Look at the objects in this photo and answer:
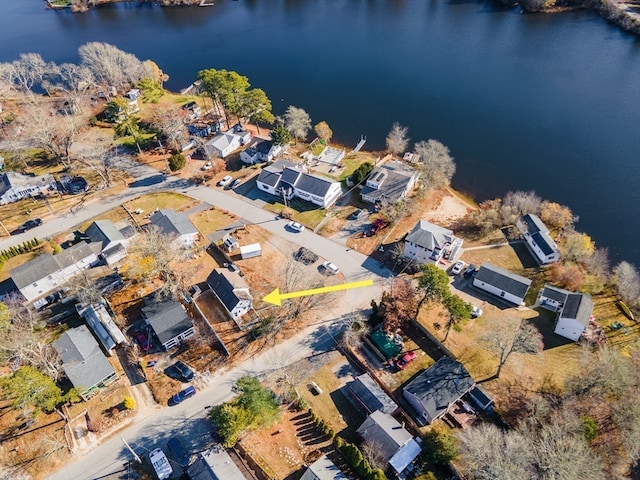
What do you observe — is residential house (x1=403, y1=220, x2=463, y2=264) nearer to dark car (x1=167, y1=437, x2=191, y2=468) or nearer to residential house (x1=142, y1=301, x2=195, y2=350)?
residential house (x1=142, y1=301, x2=195, y2=350)

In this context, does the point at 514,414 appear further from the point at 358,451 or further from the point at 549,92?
the point at 549,92

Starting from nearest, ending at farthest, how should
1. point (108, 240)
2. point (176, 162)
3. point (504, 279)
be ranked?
1. point (504, 279)
2. point (108, 240)
3. point (176, 162)

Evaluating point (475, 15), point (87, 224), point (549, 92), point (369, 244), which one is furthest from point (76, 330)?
point (475, 15)

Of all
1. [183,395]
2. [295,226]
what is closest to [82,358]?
[183,395]

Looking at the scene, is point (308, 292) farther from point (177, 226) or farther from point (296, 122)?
point (296, 122)

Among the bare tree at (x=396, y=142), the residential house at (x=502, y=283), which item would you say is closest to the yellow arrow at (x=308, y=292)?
the residential house at (x=502, y=283)
